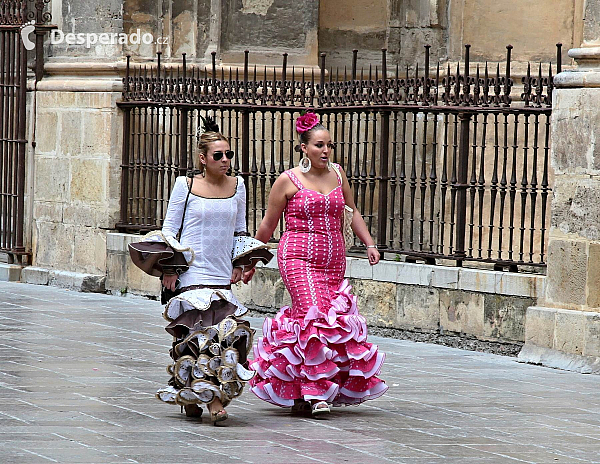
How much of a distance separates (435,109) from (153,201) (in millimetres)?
4117

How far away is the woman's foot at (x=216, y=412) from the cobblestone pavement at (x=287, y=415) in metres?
0.06

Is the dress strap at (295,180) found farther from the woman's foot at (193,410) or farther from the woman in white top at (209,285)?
the woman's foot at (193,410)

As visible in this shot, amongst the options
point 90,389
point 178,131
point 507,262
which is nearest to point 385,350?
point 507,262

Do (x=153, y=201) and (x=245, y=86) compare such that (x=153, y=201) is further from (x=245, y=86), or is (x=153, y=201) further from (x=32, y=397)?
(x=32, y=397)

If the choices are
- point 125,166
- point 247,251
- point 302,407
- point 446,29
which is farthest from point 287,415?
point 446,29

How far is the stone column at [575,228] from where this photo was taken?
389 inches

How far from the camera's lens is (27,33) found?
52.1ft

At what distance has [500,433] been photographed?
738cm

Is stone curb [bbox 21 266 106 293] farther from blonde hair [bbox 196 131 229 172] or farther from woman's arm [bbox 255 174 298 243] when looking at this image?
blonde hair [bbox 196 131 229 172]

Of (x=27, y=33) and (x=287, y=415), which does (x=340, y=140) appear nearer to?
(x=27, y=33)

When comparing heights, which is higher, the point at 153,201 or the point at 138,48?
the point at 138,48

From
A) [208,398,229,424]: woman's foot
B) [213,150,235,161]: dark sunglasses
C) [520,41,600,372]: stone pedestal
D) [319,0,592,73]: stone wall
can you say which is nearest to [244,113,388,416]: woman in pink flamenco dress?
[208,398,229,424]: woman's foot

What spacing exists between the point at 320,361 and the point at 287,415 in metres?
0.36
